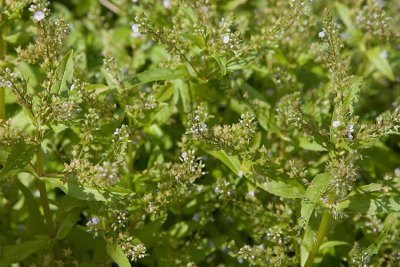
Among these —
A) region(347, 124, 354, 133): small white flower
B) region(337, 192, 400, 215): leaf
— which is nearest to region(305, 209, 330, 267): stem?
region(337, 192, 400, 215): leaf

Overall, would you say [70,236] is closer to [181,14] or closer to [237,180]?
[237,180]

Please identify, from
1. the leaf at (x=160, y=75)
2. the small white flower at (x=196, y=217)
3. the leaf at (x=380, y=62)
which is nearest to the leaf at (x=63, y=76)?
the leaf at (x=160, y=75)

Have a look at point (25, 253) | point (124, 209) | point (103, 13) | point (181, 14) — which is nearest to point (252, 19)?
point (181, 14)

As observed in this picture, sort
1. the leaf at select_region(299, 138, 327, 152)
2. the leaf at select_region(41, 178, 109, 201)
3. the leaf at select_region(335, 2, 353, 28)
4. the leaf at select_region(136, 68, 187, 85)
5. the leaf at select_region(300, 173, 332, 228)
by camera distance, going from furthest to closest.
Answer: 1. the leaf at select_region(335, 2, 353, 28)
2. the leaf at select_region(299, 138, 327, 152)
3. the leaf at select_region(136, 68, 187, 85)
4. the leaf at select_region(41, 178, 109, 201)
5. the leaf at select_region(300, 173, 332, 228)

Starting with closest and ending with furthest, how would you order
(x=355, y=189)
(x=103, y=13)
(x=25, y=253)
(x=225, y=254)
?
1. (x=355, y=189)
2. (x=25, y=253)
3. (x=225, y=254)
4. (x=103, y=13)

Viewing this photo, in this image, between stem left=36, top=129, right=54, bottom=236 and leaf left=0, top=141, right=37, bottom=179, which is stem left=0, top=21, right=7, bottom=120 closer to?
stem left=36, top=129, right=54, bottom=236

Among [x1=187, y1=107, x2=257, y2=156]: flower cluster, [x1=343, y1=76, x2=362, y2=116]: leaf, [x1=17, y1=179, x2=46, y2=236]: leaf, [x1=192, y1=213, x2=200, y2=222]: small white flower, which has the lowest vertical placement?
[x1=17, y1=179, x2=46, y2=236]: leaf

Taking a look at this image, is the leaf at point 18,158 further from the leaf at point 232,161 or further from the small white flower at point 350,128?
the small white flower at point 350,128
